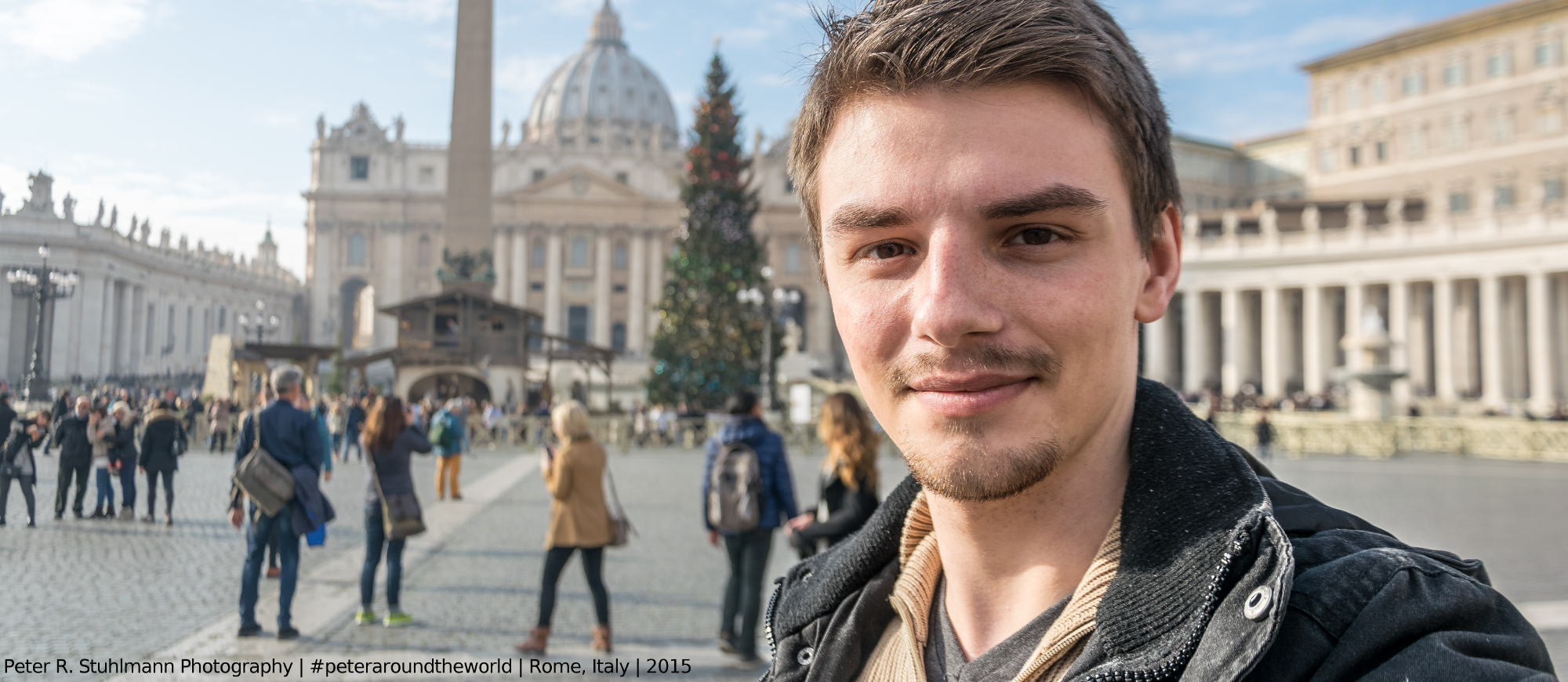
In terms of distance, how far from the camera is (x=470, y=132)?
23.9 meters

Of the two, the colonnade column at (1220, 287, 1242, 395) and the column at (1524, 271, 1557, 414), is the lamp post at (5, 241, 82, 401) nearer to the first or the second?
the column at (1524, 271, 1557, 414)

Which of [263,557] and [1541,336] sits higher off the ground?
[1541,336]

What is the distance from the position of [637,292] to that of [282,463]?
63.8m

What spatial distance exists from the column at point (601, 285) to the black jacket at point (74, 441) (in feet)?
214

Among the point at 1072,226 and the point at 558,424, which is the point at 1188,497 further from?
the point at 558,424

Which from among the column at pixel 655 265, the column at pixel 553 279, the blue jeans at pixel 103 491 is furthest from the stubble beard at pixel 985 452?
the column at pixel 553 279

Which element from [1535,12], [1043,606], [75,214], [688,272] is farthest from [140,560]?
[1535,12]

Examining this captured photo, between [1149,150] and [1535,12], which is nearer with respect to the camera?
[1149,150]

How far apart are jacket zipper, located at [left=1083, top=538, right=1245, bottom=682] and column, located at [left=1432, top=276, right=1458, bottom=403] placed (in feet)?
140

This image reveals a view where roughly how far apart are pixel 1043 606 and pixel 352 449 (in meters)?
7.99

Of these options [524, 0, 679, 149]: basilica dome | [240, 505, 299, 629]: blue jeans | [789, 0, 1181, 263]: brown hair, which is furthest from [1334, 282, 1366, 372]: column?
[524, 0, 679, 149]: basilica dome

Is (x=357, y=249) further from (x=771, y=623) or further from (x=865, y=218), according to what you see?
(x=865, y=218)

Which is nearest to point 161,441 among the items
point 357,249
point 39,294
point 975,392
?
A: point 39,294

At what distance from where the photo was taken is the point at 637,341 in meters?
67.6
